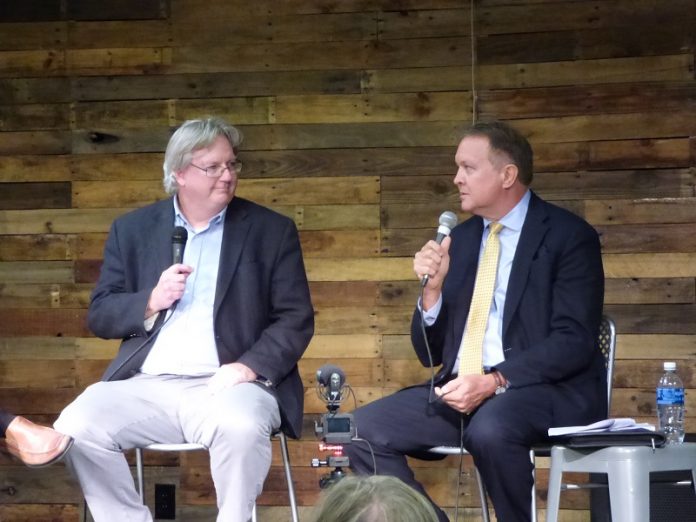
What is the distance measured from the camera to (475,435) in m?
3.70

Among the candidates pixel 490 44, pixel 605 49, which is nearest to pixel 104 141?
pixel 490 44

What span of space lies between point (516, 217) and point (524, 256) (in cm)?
19

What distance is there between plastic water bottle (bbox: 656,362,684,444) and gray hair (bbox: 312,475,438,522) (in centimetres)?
218

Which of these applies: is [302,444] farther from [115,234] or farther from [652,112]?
[652,112]

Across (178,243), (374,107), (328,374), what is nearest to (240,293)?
(178,243)

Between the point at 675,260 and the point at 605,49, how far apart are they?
880 mm

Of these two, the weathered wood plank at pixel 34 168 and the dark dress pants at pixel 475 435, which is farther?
the weathered wood plank at pixel 34 168

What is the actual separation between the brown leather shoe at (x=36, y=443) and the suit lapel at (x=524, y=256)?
1.45 meters

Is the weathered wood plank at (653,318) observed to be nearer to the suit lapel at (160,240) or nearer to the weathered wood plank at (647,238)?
the weathered wood plank at (647,238)

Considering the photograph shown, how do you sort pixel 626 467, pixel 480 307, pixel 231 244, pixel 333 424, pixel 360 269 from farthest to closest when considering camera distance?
pixel 360 269, pixel 231 244, pixel 480 307, pixel 333 424, pixel 626 467

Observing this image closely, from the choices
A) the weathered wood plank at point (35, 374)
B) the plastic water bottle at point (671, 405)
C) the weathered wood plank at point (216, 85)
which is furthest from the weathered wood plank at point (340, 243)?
the plastic water bottle at point (671, 405)

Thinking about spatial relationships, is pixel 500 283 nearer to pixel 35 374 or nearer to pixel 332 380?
pixel 332 380

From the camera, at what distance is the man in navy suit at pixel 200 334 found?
149 inches

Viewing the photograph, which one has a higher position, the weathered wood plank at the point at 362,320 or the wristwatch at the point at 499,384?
the weathered wood plank at the point at 362,320
